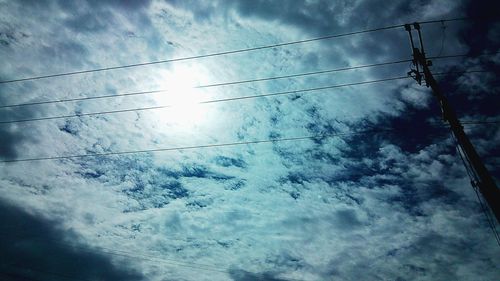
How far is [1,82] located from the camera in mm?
13289

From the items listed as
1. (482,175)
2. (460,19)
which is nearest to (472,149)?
(482,175)

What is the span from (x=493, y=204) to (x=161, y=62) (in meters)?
12.9

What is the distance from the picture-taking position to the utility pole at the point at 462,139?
726 cm

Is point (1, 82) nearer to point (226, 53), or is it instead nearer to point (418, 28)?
point (226, 53)

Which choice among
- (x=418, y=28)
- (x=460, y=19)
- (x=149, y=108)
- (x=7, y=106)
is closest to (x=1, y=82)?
(x=7, y=106)

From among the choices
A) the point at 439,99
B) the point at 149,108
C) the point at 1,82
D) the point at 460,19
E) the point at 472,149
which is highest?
the point at 460,19

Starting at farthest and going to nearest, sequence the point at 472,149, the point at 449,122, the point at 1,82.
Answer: the point at 1,82 < the point at 449,122 < the point at 472,149

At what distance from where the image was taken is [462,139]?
831 cm

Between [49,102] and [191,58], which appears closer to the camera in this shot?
[191,58]

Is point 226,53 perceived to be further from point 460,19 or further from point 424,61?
point 460,19

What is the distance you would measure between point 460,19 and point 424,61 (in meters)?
3.12

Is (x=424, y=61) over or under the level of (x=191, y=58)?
under

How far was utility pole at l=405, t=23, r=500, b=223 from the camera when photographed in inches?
286

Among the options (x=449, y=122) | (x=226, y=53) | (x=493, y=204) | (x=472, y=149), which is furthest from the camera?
(x=226, y=53)
